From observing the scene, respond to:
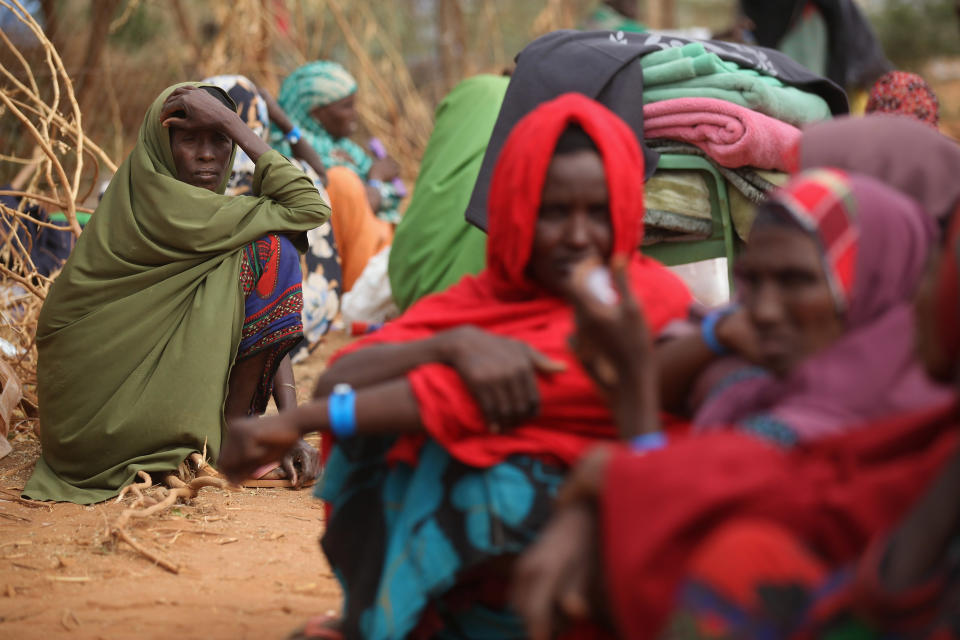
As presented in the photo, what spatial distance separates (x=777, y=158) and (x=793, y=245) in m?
2.12

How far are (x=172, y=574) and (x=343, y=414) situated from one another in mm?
1646

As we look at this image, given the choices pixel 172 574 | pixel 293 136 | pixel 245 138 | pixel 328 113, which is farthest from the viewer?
pixel 328 113

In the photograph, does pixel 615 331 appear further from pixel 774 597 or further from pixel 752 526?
pixel 774 597

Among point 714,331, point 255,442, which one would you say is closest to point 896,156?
point 714,331

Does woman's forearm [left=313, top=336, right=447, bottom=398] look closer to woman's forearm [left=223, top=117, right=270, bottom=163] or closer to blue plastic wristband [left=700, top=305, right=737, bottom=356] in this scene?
blue plastic wristband [left=700, top=305, right=737, bottom=356]

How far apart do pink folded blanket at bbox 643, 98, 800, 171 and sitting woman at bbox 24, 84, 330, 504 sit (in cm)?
153

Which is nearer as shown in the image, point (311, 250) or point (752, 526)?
point (752, 526)

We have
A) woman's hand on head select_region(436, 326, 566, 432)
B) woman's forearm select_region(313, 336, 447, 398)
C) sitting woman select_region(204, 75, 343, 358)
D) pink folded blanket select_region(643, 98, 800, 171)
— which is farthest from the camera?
sitting woman select_region(204, 75, 343, 358)

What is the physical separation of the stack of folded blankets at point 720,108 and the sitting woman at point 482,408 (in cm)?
131

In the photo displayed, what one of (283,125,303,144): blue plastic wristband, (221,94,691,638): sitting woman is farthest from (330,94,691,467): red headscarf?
(283,125,303,144): blue plastic wristband

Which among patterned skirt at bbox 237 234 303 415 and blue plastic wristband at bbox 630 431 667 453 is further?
patterned skirt at bbox 237 234 303 415

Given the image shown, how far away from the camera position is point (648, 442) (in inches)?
76.5

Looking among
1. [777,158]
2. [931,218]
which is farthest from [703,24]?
[931,218]

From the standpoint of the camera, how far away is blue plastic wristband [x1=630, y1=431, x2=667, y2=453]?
1.91m
